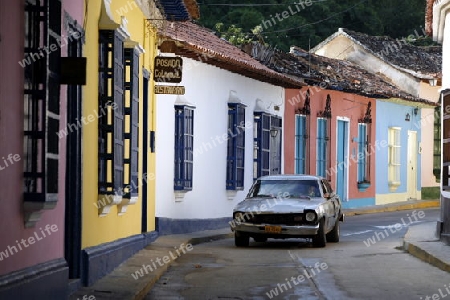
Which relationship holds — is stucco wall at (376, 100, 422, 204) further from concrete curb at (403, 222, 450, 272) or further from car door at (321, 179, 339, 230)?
car door at (321, 179, 339, 230)

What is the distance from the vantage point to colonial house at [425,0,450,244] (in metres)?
18.9

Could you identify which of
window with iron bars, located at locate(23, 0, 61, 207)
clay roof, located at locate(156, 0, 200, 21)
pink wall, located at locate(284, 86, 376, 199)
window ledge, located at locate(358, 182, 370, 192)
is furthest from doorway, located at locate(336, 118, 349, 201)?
window with iron bars, located at locate(23, 0, 61, 207)

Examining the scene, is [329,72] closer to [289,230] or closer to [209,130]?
[209,130]

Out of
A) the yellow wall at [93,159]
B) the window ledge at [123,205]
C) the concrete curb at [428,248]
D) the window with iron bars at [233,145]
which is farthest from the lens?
the window with iron bars at [233,145]

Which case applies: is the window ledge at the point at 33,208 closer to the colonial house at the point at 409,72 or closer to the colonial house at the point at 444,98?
the colonial house at the point at 444,98

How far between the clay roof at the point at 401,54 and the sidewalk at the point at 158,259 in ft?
60.6

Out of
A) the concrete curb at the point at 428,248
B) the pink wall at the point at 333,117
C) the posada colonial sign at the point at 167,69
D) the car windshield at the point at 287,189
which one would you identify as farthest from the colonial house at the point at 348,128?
the posada colonial sign at the point at 167,69

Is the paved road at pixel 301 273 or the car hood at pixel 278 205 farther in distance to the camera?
the car hood at pixel 278 205

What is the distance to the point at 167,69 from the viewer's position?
19.2 metres

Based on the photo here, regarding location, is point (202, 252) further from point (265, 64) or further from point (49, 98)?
point (265, 64)

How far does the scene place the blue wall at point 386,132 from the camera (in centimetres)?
3828

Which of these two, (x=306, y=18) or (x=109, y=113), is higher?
(x=306, y=18)

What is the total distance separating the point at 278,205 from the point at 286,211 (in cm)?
30

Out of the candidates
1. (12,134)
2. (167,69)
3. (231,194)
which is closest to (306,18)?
(231,194)
